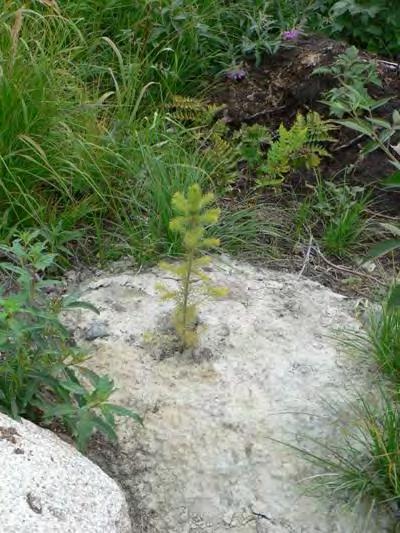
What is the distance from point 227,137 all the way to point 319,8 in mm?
1092

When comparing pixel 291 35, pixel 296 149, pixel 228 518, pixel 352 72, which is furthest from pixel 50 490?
pixel 291 35

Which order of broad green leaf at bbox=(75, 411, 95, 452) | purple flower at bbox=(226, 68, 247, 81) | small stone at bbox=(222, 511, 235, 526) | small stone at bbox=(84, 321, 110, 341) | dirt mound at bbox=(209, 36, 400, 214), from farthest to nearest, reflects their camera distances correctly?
purple flower at bbox=(226, 68, 247, 81), dirt mound at bbox=(209, 36, 400, 214), small stone at bbox=(84, 321, 110, 341), small stone at bbox=(222, 511, 235, 526), broad green leaf at bbox=(75, 411, 95, 452)

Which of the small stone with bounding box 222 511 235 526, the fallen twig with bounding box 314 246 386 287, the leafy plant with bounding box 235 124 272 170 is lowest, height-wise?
the fallen twig with bounding box 314 246 386 287

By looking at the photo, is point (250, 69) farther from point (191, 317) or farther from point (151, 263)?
point (191, 317)

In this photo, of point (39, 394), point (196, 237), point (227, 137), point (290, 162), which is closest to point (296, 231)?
point (290, 162)

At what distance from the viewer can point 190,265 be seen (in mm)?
2855

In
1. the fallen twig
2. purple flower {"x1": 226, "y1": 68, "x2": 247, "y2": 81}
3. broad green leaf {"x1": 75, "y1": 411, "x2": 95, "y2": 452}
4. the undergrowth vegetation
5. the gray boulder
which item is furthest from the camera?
purple flower {"x1": 226, "y1": 68, "x2": 247, "y2": 81}

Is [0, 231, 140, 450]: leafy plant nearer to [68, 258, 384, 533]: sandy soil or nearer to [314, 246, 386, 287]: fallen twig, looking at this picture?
[68, 258, 384, 533]: sandy soil

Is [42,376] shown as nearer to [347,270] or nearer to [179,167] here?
[179,167]

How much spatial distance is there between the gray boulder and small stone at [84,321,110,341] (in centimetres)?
74

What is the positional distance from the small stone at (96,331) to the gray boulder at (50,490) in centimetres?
74

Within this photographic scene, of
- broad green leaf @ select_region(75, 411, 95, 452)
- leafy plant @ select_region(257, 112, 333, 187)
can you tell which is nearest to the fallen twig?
leafy plant @ select_region(257, 112, 333, 187)

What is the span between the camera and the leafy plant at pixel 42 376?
8.05 ft

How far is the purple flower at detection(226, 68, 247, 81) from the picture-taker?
14.6ft
